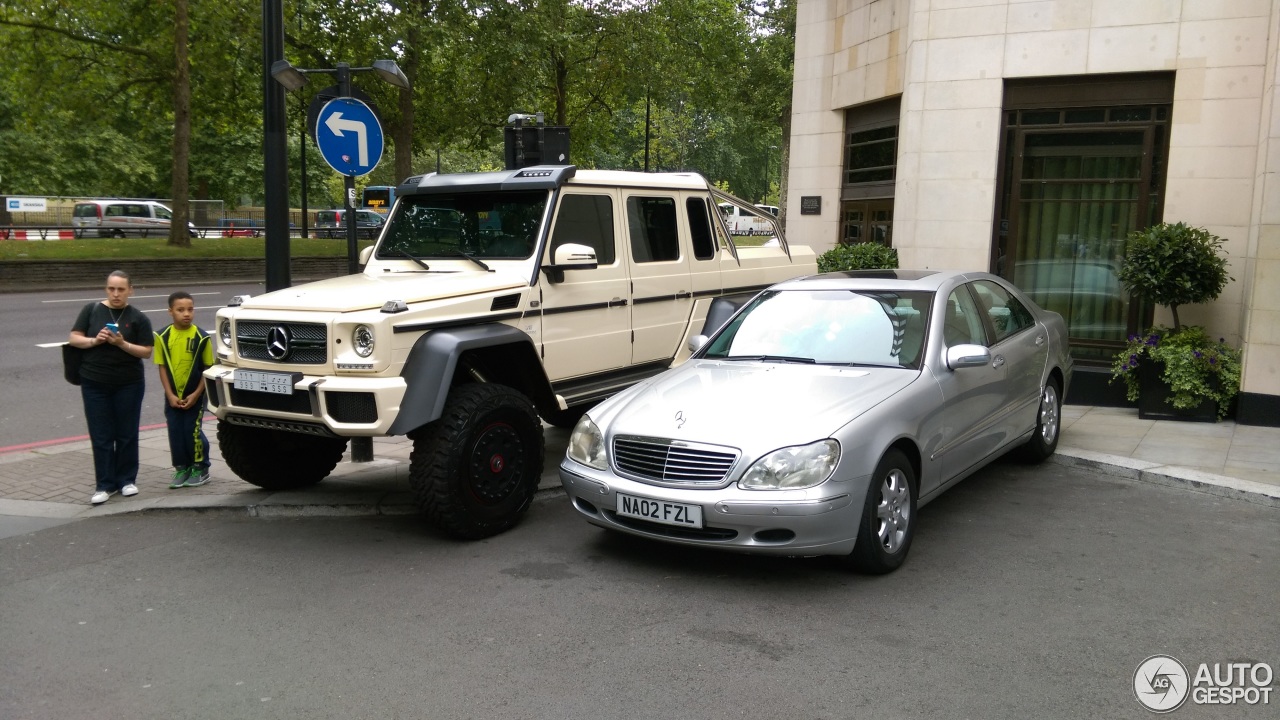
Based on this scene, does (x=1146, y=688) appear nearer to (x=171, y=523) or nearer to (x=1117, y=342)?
(x=171, y=523)

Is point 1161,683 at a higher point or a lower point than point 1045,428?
lower

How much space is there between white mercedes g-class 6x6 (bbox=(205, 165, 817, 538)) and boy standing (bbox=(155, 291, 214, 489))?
535mm

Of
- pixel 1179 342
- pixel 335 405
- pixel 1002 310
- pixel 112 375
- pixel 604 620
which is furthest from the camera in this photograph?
pixel 1179 342

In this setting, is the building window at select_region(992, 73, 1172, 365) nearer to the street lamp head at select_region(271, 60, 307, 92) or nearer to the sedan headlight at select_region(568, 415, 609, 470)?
the sedan headlight at select_region(568, 415, 609, 470)

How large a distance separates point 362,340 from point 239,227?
4341cm

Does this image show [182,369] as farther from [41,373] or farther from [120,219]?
[120,219]

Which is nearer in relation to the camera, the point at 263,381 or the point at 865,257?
the point at 263,381

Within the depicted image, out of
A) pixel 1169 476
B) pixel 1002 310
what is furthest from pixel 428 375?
pixel 1169 476

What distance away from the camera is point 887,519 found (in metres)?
5.13

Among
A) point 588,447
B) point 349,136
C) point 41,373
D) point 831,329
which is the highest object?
point 349,136

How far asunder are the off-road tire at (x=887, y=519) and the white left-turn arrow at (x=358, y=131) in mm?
5170

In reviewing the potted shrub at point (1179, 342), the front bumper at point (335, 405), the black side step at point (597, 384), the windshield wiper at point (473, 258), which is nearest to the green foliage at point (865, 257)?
the potted shrub at point (1179, 342)

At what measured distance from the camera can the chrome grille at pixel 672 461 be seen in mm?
4938

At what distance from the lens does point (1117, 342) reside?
10625mm
